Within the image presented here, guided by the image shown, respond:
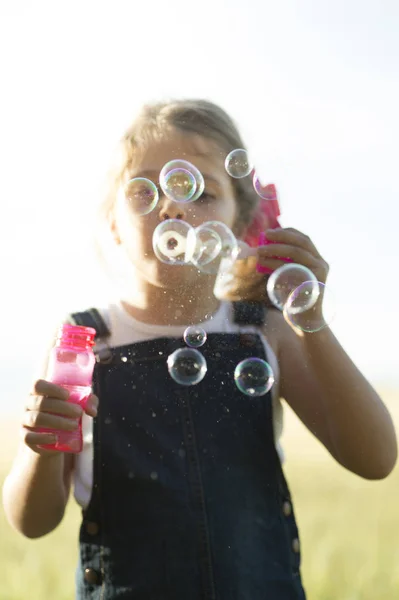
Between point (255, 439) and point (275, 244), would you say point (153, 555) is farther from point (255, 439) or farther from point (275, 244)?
point (275, 244)

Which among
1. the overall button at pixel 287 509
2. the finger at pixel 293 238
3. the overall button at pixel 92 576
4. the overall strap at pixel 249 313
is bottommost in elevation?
the overall button at pixel 92 576

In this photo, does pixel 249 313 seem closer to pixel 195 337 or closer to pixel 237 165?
pixel 195 337

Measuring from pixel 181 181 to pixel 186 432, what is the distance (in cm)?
56

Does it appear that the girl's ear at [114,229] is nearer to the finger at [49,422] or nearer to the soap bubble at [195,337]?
the soap bubble at [195,337]

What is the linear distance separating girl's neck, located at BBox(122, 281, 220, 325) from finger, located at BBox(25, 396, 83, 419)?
19.3 inches

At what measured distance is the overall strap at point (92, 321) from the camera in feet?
6.30

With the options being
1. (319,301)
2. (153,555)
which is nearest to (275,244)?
(319,301)

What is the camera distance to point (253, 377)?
70.9 inches

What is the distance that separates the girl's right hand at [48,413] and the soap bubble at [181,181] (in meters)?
0.58

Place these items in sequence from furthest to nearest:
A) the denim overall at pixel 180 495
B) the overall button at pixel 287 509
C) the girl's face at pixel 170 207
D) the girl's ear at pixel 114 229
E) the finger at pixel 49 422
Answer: the girl's ear at pixel 114 229, the girl's face at pixel 170 207, the overall button at pixel 287 509, the denim overall at pixel 180 495, the finger at pixel 49 422

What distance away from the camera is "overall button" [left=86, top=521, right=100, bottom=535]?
5.65ft

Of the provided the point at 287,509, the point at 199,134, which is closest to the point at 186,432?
the point at 287,509

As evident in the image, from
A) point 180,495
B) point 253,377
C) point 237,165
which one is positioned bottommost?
point 180,495

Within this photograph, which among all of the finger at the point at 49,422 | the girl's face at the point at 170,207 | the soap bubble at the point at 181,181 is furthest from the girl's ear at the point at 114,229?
the finger at the point at 49,422
